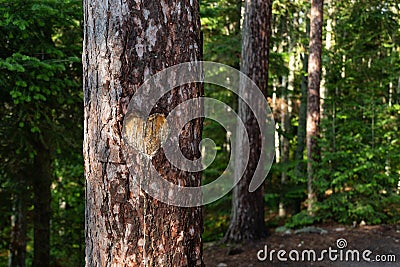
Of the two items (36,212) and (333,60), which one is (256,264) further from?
(333,60)

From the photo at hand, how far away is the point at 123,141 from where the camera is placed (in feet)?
7.07

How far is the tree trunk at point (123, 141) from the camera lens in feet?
7.00

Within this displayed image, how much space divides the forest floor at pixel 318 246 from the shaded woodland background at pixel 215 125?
1.74 feet

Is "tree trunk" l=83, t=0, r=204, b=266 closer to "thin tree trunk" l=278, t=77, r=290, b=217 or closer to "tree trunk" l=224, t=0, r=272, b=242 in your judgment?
"tree trunk" l=224, t=0, r=272, b=242

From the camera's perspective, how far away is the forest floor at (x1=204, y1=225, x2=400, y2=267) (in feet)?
23.2

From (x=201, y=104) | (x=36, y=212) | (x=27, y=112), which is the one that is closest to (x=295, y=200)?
(x=36, y=212)

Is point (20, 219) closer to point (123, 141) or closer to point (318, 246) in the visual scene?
point (318, 246)

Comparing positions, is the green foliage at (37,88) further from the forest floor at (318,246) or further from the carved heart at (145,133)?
the carved heart at (145,133)

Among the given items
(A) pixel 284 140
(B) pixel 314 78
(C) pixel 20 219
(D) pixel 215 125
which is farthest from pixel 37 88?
(A) pixel 284 140

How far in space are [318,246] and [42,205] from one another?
17.5ft

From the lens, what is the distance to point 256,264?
7156mm

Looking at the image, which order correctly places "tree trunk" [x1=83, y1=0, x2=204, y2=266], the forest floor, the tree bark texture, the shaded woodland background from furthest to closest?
the tree bark texture → the forest floor → the shaded woodland background → "tree trunk" [x1=83, y1=0, x2=204, y2=266]

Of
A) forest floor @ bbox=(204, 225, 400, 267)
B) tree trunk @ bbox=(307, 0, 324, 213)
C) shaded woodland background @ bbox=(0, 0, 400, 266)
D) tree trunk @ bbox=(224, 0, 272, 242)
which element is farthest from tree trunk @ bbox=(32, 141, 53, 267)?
tree trunk @ bbox=(307, 0, 324, 213)

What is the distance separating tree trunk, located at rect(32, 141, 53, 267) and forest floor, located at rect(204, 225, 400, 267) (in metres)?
3.17
